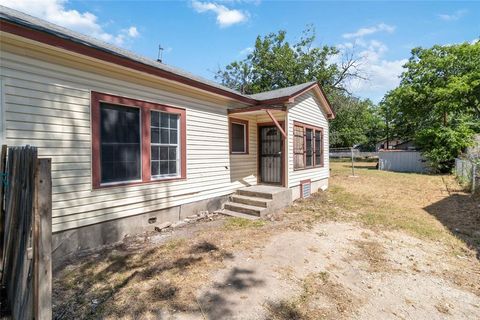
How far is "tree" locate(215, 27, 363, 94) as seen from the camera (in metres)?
23.2

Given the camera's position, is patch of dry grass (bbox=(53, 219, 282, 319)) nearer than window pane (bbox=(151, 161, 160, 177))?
Yes

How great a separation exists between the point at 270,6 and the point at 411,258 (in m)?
12.0

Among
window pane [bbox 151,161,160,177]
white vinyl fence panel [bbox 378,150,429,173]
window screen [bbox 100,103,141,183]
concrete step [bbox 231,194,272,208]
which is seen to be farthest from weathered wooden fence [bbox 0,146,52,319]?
white vinyl fence panel [bbox 378,150,429,173]

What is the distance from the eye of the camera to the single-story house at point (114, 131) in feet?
12.4

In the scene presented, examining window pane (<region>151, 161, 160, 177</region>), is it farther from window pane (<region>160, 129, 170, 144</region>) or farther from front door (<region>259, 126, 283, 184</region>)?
front door (<region>259, 126, 283, 184</region>)

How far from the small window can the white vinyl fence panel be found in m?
15.6

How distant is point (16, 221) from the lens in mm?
2402

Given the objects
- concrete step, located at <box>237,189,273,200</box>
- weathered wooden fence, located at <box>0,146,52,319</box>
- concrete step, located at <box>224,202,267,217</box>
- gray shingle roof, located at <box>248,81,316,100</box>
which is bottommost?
concrete step, located at <box>224,202,267,217</box>

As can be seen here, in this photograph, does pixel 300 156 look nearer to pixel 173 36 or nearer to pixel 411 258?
pixel 411 258

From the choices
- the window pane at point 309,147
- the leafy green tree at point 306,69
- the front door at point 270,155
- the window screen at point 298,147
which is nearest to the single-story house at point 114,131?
the front door at point 270,155

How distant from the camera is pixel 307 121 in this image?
970 centimetres

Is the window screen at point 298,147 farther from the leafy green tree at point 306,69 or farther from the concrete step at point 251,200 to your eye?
the leafy green tree at point 306,69

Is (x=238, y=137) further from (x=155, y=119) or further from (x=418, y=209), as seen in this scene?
(x=418, y=209)

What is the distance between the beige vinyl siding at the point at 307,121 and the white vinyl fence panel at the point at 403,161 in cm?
1100
